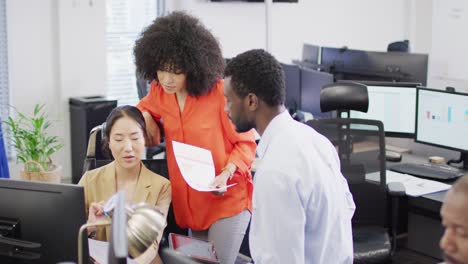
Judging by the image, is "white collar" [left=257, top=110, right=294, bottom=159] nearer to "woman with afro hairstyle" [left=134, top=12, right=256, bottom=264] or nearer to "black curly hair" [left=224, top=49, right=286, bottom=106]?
"black curly hair" [left=224, top=49, right=286, bottom=106]

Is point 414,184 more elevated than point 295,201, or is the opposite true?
point 295,201

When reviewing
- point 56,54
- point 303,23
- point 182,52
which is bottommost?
point 56,54

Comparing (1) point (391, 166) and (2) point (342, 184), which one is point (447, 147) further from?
(2) point (342, 184)

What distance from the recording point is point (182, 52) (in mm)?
2826

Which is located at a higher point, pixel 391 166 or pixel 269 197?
pixel 269 197

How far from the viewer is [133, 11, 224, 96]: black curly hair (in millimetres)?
2787

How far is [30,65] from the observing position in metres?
5.55

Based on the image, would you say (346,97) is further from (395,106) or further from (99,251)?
(99,251)

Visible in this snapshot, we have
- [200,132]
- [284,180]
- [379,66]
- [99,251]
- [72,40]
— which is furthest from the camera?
[72,40]

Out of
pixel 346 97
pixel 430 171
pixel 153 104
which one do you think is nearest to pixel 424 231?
pixel 430 171

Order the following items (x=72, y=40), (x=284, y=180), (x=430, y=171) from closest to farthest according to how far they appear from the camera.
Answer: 1. (x=284, y=180)
2. (x=430, y=171)
3. (x=72, y=40)

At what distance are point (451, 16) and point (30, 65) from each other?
13.9ft

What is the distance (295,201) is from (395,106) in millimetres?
2394

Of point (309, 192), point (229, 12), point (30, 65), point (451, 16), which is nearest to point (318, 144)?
point (309, 192)
